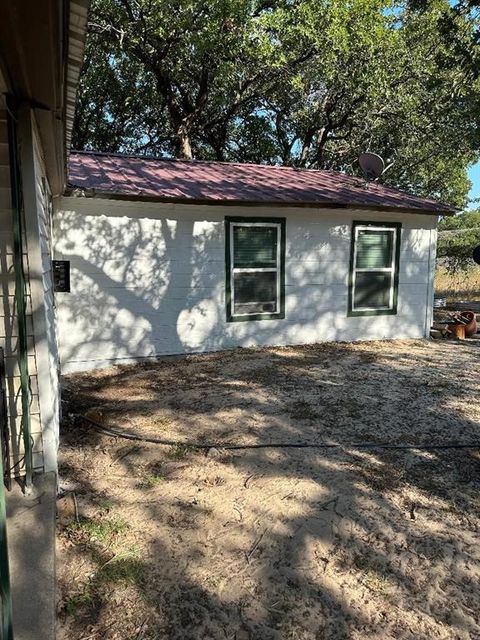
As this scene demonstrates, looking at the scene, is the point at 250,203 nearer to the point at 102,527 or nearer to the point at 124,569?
the point at 102,527

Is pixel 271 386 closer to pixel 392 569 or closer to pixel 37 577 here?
pixel 392 569

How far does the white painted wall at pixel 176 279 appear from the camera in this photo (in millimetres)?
6789

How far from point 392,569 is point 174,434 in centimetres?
220

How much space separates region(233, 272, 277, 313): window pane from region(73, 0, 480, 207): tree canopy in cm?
360

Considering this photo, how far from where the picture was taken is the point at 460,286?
19.5 m

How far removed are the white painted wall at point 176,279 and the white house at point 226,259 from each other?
0.02 m

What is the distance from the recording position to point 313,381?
19.6ft

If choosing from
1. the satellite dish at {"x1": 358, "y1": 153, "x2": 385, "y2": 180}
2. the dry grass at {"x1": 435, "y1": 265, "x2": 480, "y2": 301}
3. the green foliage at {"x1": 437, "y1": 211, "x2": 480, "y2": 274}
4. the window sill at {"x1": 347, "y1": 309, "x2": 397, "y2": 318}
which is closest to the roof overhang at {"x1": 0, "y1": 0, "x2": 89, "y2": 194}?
the window sill at {"x1": 347, "y1": 309, "x2": 397, "y2": 318}

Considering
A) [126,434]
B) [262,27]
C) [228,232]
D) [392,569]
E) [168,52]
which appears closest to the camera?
→ [392,569]

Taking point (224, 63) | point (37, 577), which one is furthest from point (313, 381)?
point (224, 63)

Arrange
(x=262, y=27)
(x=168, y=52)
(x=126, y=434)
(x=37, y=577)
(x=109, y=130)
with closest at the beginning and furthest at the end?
(x=37, y=577), (x=126, y=434), (x=262, y=27), (x=168, y=52), (x=109, y=130)

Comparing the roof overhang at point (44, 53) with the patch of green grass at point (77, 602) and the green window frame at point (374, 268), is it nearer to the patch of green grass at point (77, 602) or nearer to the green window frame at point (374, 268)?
the patch of green grass at point (77, 602)

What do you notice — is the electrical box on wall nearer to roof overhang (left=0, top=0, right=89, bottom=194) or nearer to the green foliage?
roof overhang (left=0, top=0, right=89, bottom=194)

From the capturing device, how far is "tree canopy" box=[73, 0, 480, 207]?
10.3 metres
